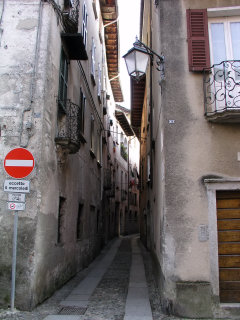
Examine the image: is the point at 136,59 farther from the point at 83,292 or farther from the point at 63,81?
the point at 83,292

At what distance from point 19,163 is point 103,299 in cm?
364

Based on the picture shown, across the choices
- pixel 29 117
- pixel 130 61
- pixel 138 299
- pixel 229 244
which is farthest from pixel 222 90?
pixel 138 299

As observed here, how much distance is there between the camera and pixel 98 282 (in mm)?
8984

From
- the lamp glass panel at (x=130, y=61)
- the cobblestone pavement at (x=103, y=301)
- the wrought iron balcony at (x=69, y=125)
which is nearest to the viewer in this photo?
the cobblestone pavement at (x=103, y=301)

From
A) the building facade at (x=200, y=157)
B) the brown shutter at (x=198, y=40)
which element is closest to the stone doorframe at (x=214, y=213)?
the building facade at (x=200, y=157)

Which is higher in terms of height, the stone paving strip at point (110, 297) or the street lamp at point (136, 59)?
the street lamp at point (136, 59)

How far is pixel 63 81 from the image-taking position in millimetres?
8562

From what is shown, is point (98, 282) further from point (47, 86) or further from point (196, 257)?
point (47, 86)

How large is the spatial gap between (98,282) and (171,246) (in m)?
3.84

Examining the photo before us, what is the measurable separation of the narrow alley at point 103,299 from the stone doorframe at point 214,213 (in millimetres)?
1144

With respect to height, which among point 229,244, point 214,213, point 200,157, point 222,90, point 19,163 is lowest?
point 229,244

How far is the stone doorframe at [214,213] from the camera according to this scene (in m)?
5.85

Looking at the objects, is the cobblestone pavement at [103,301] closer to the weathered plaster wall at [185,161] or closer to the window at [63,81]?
the weathered plaster wall at [185,161]

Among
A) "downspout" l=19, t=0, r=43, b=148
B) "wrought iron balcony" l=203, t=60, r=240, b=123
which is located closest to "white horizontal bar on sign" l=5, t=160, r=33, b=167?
"downspout" l=19, t=0, r=43, b=148
